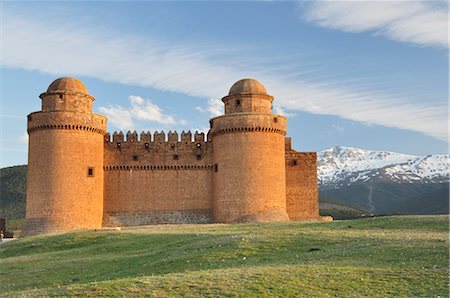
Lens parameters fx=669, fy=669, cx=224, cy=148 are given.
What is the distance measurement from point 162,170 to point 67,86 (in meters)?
8.94

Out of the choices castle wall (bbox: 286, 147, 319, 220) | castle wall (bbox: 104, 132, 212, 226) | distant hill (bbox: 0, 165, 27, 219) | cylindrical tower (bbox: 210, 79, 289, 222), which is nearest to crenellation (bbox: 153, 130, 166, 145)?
castle wall (bbox: 104, 132, 212, 226)

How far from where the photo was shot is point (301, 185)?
162 ft

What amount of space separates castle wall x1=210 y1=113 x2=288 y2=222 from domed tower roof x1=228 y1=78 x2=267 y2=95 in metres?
2.10

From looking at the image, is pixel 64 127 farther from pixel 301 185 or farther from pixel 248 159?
pixel 301 185

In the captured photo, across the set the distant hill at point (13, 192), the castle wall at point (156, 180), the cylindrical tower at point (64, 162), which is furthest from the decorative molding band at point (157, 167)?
the distant hill at point (13, 192)

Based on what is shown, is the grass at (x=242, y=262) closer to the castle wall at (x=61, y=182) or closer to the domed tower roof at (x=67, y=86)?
the castle wall at (x=61, y=182)

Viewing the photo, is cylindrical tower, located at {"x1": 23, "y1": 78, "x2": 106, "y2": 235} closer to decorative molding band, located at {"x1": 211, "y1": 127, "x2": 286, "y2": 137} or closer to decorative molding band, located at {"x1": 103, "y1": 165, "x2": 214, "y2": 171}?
decorative molding band, located at {"x1": 103, "y1": 165, "x2": 214, "y2": 171}

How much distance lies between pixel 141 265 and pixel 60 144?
22508 mm

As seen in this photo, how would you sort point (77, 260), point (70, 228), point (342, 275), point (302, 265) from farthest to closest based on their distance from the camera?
point (70, 228)
point (77, 260)
point (302, 265)
point (342, 275)

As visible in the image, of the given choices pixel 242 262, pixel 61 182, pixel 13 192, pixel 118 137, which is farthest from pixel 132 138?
pixel 13 192

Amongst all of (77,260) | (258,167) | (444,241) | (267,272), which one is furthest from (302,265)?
(258,167)

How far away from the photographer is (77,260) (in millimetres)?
28406

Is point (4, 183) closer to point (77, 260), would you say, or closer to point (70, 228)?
point (70, 228)

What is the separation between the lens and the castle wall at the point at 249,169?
45031mm
